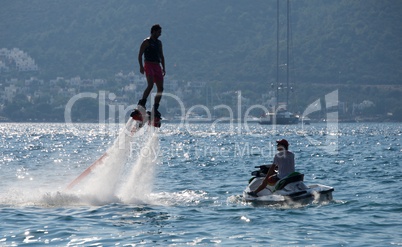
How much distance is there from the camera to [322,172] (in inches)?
1475

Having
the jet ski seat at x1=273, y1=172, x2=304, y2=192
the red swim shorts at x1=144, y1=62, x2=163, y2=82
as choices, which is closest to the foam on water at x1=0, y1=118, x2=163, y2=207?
the red swim shorts at x1=144, y1=62, x2=163, y2=82

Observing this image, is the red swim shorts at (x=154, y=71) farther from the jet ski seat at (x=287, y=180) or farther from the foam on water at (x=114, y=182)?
the jet ski seat at (x=287, y=180)

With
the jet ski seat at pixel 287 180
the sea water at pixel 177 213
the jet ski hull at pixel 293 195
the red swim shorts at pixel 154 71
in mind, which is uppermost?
the red swim shorts at pixel 154 71

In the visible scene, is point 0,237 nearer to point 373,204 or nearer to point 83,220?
point 83,220

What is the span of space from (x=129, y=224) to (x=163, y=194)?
7.01 meters

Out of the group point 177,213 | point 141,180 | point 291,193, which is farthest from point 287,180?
point 141,180

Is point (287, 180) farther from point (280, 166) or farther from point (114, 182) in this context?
point (114, 182)

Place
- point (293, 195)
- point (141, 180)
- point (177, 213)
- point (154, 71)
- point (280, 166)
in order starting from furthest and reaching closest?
1. point (141, 180)
2. point (280, 166)
3. point (293, 195)
4. point (177, 213)
5. point (154, 71)

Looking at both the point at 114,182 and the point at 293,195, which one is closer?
the point at 293,195

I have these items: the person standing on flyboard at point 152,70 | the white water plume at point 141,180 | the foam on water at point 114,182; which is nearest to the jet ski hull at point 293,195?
the white water plume at point 141,180

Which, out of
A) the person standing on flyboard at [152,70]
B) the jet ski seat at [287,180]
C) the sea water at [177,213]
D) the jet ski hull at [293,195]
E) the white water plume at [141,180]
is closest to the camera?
the sea water at [177,213]

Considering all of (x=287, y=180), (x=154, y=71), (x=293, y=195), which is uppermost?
(x=154, y=71)

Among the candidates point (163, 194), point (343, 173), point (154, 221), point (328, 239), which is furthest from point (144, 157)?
point (343, 173)

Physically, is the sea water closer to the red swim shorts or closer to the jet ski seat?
the jet ski seat
